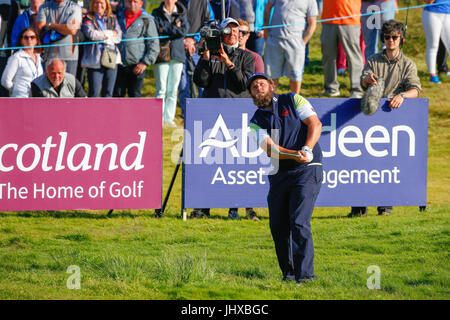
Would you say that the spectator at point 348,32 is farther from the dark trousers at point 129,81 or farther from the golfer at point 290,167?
the golfer at point 290,167

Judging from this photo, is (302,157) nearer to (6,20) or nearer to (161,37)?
(161,37)

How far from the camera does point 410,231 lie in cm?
1013

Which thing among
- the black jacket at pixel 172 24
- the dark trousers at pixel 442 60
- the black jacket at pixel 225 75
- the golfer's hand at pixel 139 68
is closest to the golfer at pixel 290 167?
the black jacket at pixel 225 75

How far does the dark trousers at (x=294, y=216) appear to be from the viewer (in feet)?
25.7

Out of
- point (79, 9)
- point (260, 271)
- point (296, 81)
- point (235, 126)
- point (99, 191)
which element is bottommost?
point (260, 271)

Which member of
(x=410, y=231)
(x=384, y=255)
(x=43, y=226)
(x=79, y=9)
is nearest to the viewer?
(x=384, y=255)

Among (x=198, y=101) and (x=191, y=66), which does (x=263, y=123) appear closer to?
(x=198, y=101)

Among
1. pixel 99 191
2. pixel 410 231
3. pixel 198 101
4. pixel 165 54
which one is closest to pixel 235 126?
pixel 198 101

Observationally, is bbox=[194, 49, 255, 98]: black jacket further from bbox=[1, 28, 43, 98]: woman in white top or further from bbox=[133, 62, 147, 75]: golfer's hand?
bbox=[133, 62, 147, 75]: golfer's hand

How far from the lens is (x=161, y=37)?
1395 centimetres

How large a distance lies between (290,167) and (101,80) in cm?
688

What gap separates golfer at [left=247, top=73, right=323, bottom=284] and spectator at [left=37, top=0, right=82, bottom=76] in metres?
6.30

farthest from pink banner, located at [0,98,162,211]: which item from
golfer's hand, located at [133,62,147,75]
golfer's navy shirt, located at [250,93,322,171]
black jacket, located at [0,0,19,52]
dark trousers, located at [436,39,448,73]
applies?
dark trousers, located at [436,39,448,73]

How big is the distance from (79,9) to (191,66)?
2549 mm
